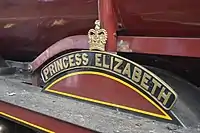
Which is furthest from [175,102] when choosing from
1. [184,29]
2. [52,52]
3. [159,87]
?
[52,52]

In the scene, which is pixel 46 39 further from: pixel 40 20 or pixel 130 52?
pixel 130 52

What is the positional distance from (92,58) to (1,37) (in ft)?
4.29

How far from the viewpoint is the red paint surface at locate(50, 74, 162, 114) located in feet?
5.40

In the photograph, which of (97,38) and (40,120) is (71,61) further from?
(40,120)

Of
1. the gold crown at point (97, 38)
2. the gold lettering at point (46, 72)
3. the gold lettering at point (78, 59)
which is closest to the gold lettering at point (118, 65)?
the gold crown at point (97, 38)

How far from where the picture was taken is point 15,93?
88.3 inches

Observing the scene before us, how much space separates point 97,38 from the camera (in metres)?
1.84

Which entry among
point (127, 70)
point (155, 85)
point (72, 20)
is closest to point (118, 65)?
point (127, 70)

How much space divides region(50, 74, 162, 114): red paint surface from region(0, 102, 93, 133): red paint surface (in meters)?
0.20

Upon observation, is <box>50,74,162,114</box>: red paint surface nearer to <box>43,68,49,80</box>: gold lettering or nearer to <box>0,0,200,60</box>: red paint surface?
<box>43,68,49,80</box>: gold lettering

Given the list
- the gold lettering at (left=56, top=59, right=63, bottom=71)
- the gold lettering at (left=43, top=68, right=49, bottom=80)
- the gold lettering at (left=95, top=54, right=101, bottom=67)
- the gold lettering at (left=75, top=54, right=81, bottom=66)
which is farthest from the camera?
the gold lettering at (left=43, top=68, right=49, bottom=80)

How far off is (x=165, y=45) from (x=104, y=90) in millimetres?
352

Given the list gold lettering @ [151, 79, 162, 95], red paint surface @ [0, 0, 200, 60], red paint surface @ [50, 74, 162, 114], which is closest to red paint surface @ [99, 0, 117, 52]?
red paint surface @ [0, 0, 200, 60]

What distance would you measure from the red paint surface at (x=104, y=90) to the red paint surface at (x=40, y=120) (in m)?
0.20
